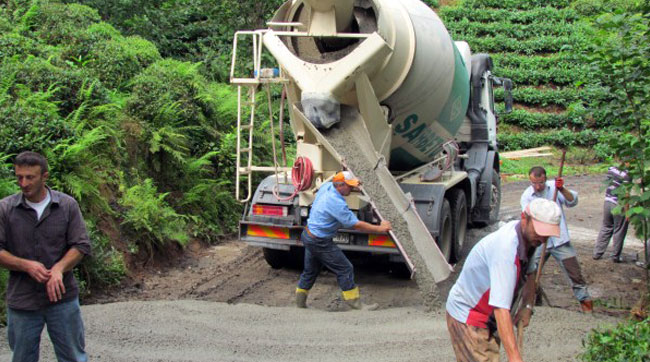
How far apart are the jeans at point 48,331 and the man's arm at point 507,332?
2.81 metres

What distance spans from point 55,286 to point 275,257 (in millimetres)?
5243

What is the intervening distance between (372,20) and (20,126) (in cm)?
456

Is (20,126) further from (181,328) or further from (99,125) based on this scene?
(181,328)

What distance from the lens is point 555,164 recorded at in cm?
2183

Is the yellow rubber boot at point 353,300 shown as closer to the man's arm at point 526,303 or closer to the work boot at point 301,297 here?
the work boot at point 301,297

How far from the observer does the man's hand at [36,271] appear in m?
4.29

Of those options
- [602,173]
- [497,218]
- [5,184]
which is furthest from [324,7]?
[602,173]

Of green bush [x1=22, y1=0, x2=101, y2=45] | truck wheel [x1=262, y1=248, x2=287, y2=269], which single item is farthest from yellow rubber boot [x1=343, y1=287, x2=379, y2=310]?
green bush [x1=22, y1=0, x2=101, y2=45]

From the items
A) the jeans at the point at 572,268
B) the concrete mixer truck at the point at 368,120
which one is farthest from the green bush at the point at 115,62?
the jeans at the point at 572,268

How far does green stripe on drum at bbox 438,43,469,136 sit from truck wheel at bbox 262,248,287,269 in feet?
9.38

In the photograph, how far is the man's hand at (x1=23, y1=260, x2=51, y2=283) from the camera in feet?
→ 14.1

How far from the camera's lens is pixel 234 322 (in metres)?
6.59

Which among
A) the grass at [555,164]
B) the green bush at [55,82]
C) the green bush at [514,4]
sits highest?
the green bush at [514,4]

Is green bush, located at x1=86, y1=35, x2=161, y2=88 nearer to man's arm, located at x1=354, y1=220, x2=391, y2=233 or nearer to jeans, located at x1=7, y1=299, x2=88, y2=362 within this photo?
man's arm, located at x1=354, y1=220, x2=391, y2=233
